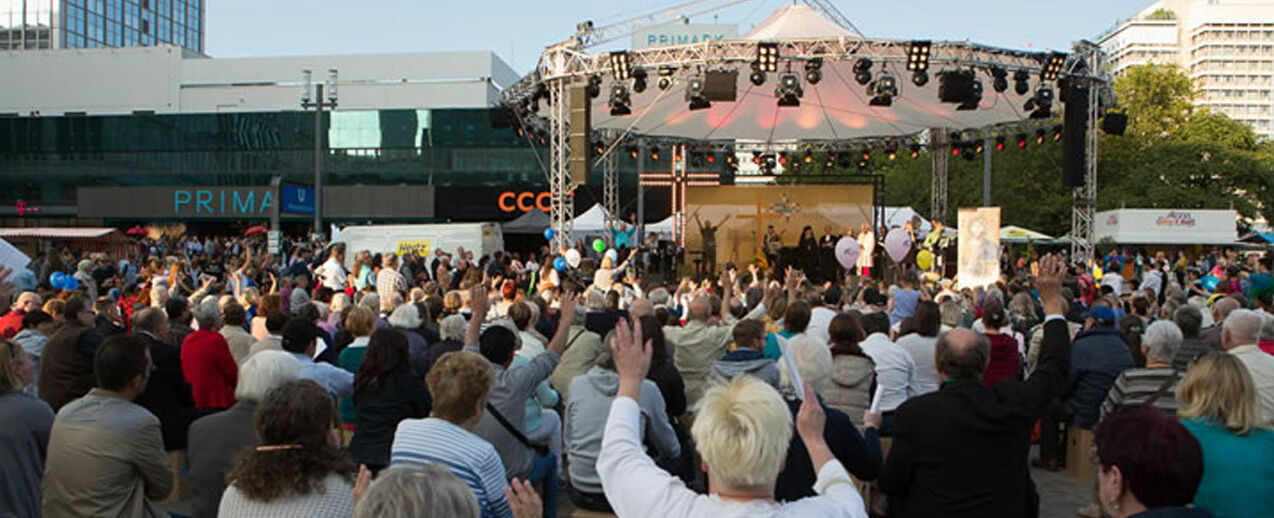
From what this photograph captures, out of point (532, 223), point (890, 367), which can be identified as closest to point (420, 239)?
point (532, 223)

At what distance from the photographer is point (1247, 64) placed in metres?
139

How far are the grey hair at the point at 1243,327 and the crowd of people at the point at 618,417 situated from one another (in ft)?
0.03

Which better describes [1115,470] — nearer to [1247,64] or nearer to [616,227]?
[616,227]

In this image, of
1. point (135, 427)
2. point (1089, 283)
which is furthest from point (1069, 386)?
point (1089, 283)

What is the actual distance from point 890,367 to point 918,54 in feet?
32.8

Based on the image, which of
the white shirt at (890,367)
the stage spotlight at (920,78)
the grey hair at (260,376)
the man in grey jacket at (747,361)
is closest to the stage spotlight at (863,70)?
the stage spotlight at (920,78)

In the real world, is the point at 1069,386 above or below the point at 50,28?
below

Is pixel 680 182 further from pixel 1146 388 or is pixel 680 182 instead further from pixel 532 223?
pixel 1146 388

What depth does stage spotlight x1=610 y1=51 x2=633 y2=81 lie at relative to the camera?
15078 mm

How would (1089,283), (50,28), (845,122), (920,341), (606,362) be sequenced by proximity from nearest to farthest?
(606,362), (920,341), (1089,283), (845,122), (50,28)

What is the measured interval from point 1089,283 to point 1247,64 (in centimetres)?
15436

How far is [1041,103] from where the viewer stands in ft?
51.1

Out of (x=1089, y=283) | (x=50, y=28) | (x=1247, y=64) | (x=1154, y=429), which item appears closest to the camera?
(x=1154, y=429)

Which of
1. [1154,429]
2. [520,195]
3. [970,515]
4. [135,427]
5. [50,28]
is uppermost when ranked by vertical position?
[50,28]
